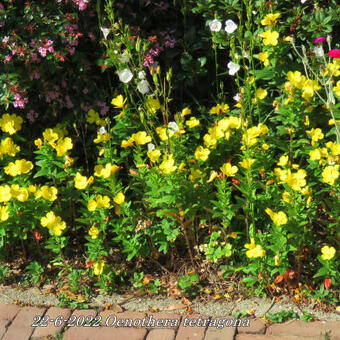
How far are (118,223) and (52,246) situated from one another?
0.39 m

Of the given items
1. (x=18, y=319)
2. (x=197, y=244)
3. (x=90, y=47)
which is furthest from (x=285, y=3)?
(x=18, y=319)

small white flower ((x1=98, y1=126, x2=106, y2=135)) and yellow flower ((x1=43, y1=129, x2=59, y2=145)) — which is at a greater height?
yellow flower ((x1=43, y1=129, x2=59, y2=145))

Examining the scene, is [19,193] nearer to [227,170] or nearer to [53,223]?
[53,223]

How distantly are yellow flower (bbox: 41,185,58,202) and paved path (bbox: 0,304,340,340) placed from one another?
61cm

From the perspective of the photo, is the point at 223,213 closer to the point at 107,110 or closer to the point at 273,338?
the point at 273,338

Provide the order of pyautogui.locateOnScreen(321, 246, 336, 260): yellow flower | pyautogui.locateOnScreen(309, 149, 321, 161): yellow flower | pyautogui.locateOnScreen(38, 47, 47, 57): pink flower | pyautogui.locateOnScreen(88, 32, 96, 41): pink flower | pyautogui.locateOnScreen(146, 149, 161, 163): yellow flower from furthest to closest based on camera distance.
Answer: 1. pyautogui.locateOnScreen(88, 32, 96, 41): pink flower
2. pyautogui.locateOnScreen(38, 47, 47, 57): pink flower
3. pyautogui.locateOnScreen(146, 149, 161, 163): yellow flower
4. pyautogui.locateOnScreen(309, 149, 321, 161): yellow flower
5. pyautogui.locateOnScreen(321, 246, 336, 260): yellow flower

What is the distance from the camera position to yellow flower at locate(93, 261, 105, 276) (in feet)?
10.0

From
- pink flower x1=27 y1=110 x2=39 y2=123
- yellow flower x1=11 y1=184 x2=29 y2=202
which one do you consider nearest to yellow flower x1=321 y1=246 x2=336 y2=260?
yellow flower x1=11 y1=184 x2=29 y2=202

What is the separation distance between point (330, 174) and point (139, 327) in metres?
1.24

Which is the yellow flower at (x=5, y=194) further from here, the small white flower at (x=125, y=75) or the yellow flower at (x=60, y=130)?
the small white flower at (x=125, y=75)

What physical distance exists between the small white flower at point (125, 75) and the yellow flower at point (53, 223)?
0.84 meters

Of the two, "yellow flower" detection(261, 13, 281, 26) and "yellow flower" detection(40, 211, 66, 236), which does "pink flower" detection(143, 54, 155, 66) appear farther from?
"yellow flower" detection(40, 211, 66, 236)

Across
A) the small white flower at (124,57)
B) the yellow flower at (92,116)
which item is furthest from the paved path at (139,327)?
the small white flower at (124,57)

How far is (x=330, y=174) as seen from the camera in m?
2.80
